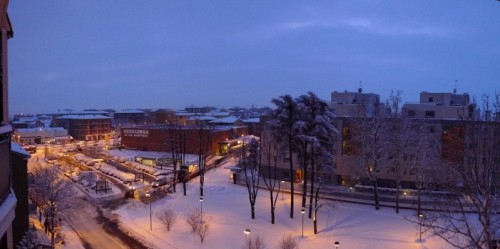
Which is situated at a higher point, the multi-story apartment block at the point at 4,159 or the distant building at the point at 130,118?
the multi-story apartment block at the point at 4,159

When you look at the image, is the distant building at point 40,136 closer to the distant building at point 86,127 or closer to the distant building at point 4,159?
the distant building at point 86,127

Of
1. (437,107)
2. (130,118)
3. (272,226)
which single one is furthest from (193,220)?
(130,118)

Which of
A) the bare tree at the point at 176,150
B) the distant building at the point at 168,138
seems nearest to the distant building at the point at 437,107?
the bare tree at the point at 176,150

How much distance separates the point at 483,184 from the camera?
41.0 feet

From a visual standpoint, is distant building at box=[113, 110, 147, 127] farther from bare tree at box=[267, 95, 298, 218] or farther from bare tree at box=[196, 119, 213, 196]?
bare tree at box=[267, 95, 298, 218]

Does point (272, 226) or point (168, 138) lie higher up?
point (168, 138)

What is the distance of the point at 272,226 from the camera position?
25.7m

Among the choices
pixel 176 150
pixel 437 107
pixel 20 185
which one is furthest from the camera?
pixel 176 150

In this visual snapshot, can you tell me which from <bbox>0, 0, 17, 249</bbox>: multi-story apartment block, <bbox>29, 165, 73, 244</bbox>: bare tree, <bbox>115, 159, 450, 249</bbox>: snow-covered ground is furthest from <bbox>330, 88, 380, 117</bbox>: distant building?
<bbox>0, 0, 17, 249</bbox>: multi-story apartment block

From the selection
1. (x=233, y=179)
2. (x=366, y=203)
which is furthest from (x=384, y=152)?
(x=233, y=179)

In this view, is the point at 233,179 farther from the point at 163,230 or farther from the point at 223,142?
the point at 223,142

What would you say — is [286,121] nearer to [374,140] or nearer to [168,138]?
[374,140]

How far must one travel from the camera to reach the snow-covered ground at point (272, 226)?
2244cm

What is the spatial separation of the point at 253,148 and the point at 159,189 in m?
9.76
